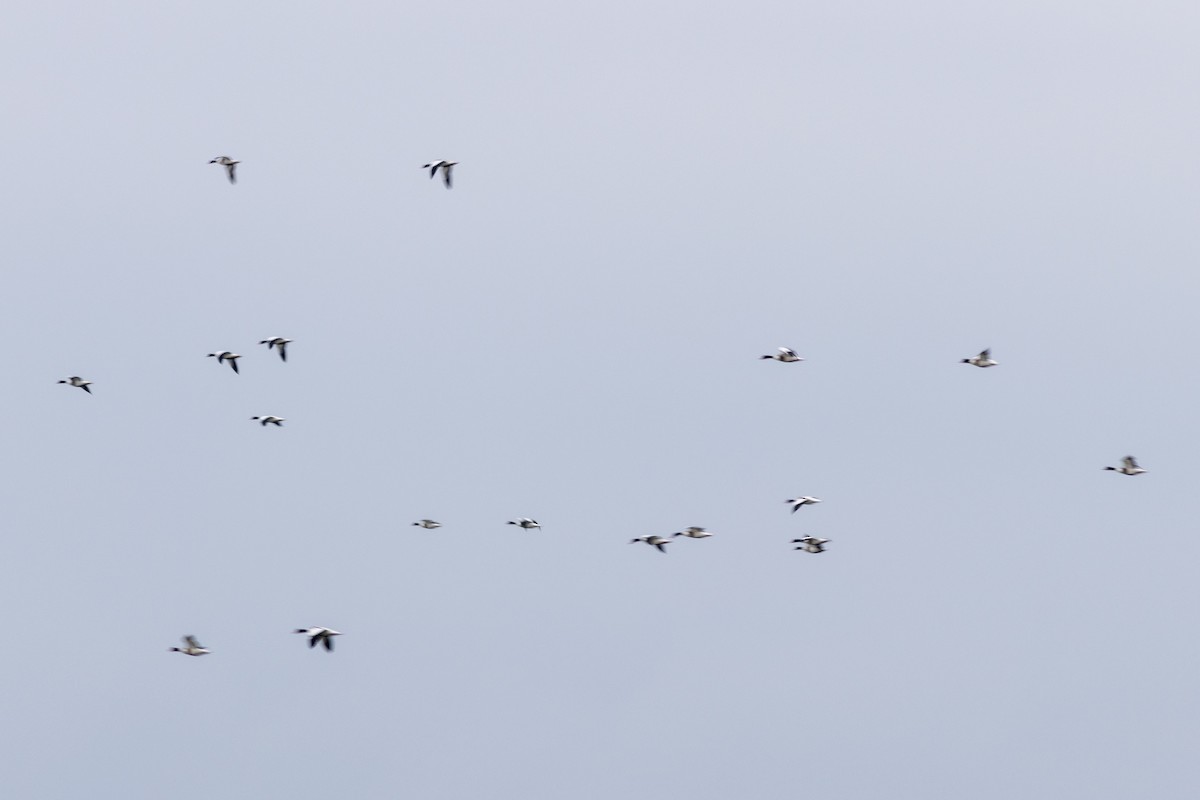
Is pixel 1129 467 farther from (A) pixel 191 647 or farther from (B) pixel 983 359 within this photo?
(A) pixel 191 647

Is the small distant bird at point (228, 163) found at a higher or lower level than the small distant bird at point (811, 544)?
higher

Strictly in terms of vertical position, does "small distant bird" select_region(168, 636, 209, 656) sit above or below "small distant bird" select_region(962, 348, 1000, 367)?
below

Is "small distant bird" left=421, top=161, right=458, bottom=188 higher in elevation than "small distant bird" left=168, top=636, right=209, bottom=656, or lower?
higher

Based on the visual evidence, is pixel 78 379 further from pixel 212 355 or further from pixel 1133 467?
pixel 1133 467

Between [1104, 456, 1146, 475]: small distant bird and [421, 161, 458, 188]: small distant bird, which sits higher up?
[421, 161, 458, 188]: small distant bird

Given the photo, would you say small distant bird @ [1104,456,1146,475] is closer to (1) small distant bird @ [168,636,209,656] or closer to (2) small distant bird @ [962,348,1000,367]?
(2) small distant bird @ [962,348,1000,367]

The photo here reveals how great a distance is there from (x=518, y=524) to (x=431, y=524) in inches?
313

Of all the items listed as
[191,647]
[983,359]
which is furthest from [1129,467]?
[191,647]

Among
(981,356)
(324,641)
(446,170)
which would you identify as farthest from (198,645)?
(981,356)

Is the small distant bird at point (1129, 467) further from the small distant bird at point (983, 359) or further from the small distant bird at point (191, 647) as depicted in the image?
the small distant bird at point (191, 647)

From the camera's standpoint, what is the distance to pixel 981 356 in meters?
111

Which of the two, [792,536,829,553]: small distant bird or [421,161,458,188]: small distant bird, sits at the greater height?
[421,161,458,188]: small distant bird

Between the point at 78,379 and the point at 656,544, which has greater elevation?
the point at 78,379

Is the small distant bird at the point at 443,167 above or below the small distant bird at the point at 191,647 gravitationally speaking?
above
